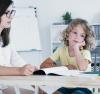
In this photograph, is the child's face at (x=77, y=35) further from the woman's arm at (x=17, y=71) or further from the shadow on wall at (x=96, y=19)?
the shadow on wall at (x=96, y=19)

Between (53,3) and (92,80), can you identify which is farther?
(53,3)

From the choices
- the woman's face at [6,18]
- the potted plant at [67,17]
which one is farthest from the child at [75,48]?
the potted plant at [67,17]

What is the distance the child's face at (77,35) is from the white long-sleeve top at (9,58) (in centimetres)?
43

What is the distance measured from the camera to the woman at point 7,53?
1458mm

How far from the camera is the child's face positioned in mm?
2072

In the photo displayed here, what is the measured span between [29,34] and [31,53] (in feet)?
1.07

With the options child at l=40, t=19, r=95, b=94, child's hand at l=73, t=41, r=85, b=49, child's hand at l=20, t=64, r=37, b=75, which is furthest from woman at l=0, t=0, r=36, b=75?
child's hand at l=73, t=41, r=85, b=49

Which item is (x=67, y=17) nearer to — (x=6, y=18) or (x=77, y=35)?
(x=77, y=35)

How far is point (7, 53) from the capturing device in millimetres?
1826

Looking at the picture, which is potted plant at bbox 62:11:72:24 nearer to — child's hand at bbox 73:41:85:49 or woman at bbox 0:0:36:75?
child's hand at bbox 73:41:85:49

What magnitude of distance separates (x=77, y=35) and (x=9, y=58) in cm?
53

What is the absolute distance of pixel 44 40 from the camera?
5066 mm

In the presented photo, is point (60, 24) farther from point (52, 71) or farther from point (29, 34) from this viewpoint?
point (52, 71)

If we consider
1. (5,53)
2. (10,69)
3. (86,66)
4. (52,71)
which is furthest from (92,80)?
(5,53)
